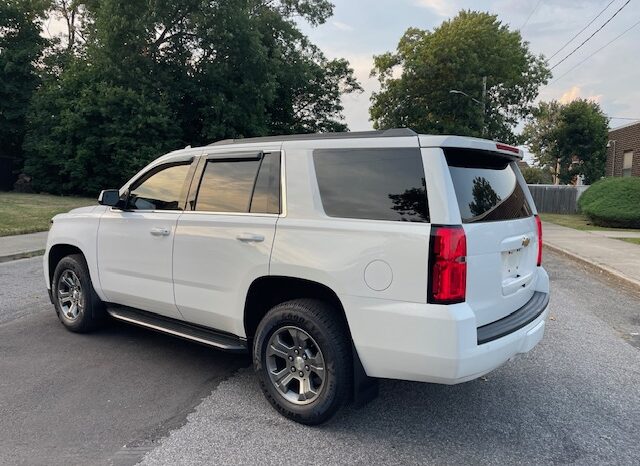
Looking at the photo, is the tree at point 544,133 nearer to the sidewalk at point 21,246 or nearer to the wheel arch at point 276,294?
the sidewalk at point 21,246

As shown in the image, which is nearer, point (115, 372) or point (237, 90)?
point (115, 372)

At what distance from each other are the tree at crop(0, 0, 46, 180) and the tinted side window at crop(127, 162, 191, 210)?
101 feet

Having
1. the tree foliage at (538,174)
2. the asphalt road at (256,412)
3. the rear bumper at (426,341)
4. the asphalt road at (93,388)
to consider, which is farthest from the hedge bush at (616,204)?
the tree foliage at (538,174)

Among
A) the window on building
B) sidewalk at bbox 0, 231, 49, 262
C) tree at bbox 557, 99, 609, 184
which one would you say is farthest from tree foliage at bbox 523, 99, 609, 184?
sidewalk at bbox 0, 231, 49, 262

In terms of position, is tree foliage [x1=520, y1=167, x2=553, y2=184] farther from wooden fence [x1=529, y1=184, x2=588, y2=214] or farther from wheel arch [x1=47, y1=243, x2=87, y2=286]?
wheel arch [x1=47, y1=243, x2=87, y2=286]

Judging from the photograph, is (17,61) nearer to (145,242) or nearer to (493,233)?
(145,242)

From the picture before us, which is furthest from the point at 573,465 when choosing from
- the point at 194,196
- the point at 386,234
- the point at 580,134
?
the point at 580,134

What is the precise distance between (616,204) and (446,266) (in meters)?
18.7

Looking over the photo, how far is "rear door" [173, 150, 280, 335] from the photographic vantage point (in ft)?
12.1

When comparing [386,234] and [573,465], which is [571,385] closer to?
[573,465]

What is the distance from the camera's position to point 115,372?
4.28 m

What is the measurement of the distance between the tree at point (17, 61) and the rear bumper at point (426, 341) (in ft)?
Answer: 110

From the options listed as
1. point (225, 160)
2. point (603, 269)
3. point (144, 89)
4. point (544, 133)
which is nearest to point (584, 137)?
point (544, 133)

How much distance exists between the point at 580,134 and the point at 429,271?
40.4 m
